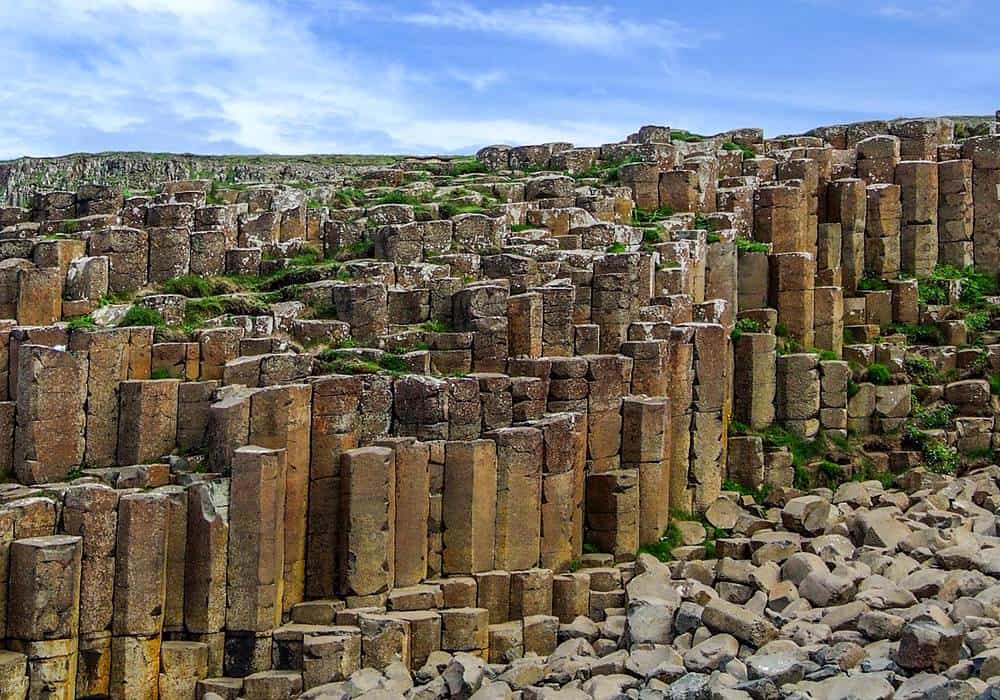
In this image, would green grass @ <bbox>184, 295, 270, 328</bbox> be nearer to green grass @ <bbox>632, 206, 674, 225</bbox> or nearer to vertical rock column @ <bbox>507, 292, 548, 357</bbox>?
vertical rock column @ <bbox>507, 292, 548, 357</bbox>

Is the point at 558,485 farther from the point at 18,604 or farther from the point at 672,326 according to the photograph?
the point at 18,604

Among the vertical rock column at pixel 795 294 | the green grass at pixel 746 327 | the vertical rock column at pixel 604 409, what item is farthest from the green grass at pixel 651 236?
the vertical rock column at pixel 604 409

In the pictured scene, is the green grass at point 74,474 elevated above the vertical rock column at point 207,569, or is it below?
above

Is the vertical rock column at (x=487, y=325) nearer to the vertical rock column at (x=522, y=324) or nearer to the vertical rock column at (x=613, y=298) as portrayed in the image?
the vertical rock column at (x=522, y=324)

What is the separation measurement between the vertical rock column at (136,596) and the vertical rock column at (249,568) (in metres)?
1.09

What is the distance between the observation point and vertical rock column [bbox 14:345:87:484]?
74.0 ft

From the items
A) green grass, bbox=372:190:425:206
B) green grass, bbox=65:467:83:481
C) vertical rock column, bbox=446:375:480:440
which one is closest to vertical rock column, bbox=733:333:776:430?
vertical rock column, bbox=446:375:480:440

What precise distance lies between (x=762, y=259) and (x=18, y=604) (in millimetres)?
18055

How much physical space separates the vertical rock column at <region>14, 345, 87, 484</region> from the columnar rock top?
0.16 ft

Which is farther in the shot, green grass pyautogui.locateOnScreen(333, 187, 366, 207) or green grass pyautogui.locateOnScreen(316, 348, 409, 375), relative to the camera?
green grass pyautogui.locateOnScreen(333, 187, 366, 207)

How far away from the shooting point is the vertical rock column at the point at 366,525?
74.1ft

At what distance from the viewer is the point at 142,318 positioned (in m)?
24.5

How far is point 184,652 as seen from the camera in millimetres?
21234

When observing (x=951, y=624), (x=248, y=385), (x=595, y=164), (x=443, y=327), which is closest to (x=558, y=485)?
(x=443, y=327)
